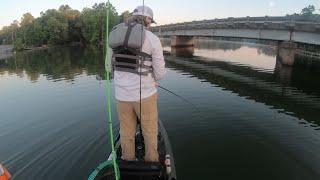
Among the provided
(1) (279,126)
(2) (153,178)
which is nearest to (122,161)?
(2) (153,178)

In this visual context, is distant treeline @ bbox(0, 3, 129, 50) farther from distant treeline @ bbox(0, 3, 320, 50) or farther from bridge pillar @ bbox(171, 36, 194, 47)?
bridge pillar @ bbox(171, 36, 194, 47)

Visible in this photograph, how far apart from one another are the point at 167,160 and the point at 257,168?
4.35 meters

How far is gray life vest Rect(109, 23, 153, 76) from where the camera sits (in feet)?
20.5

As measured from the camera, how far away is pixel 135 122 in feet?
24.0

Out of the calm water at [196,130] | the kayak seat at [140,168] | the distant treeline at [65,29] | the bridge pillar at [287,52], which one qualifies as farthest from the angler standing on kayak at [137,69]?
the distant treeline at [65,29]

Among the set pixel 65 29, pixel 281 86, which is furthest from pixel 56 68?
pixel 65 29

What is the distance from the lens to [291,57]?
39.2m

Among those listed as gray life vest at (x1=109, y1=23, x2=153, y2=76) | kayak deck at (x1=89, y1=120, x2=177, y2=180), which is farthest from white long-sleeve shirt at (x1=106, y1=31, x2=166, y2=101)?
kayak deck at (x1=89, y1=120, x2=177, y2=180)

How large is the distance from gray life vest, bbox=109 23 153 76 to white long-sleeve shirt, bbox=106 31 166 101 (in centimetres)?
10

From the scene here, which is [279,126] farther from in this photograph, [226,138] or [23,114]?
[23,114]

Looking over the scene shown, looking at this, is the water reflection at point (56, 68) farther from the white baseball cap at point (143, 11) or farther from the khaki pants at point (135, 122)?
the white baseball cap at point (143, 11)

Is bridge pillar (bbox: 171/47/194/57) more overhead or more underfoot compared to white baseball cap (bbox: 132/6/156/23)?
more underfoot

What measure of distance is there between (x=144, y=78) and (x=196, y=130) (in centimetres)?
820

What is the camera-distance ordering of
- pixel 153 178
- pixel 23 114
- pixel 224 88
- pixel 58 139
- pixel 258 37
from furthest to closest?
pixel 258 37
pixel 224 88
pixel 23 114
pixel 58 139
pixel 153 178
